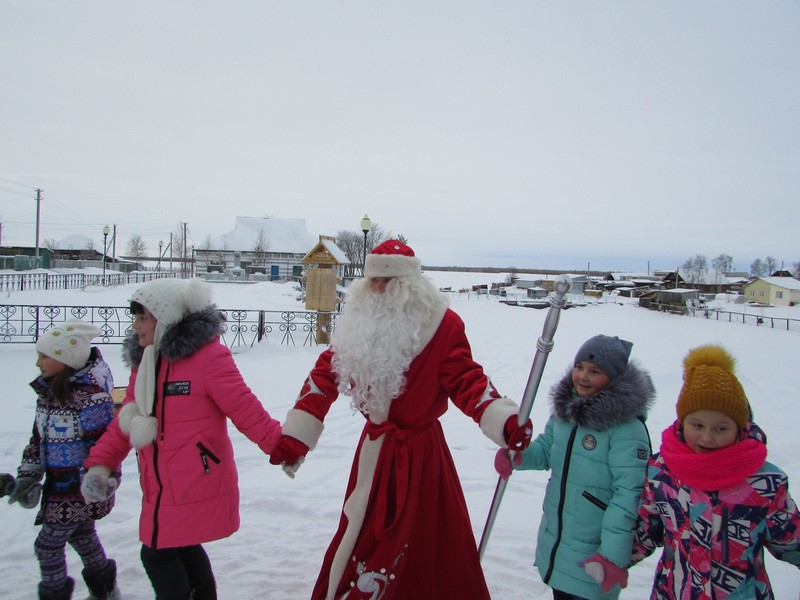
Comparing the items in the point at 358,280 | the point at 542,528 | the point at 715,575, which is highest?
the point at 358,280

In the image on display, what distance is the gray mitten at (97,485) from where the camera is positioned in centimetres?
229

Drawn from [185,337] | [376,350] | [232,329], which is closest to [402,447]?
[376,350]

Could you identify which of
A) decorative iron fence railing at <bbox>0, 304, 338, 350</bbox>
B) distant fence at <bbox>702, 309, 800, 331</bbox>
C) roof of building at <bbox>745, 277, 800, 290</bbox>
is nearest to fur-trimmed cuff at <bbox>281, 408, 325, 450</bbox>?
decorative iron fence railing at <bbox>0, 304, 338, 350</bbox>

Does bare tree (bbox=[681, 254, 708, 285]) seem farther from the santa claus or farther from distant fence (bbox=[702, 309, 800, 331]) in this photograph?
the santa claus

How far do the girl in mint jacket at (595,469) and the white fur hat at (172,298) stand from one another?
1.66 meters

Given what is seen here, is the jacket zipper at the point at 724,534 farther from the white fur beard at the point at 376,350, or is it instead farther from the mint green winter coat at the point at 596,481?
the white fur beard at the point at 376,350

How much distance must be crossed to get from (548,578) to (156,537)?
5.90ft

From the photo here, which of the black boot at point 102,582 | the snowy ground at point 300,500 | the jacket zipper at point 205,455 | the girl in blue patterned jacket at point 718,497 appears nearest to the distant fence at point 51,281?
the snowy ground at point 300,500

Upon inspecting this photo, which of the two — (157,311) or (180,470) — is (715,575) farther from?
(157,311)

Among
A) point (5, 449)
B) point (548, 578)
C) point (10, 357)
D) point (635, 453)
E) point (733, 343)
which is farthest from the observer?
point (733, 343)

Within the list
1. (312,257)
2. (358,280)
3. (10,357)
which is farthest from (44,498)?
(312,257)

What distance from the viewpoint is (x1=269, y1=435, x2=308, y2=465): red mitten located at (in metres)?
2.30

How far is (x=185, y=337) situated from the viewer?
229 centimetres

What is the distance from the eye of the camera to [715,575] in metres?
1.74
